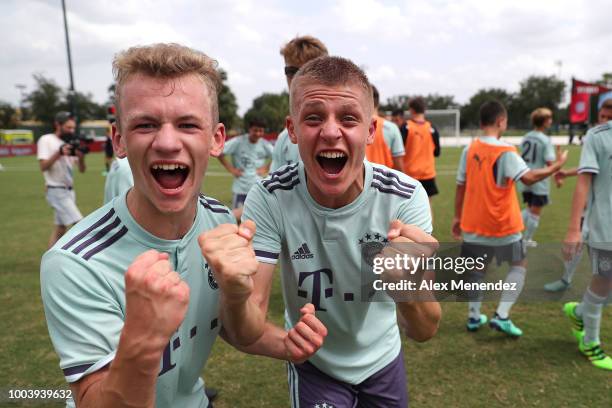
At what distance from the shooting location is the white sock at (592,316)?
385cm

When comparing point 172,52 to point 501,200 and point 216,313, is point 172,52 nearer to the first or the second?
point 216,313

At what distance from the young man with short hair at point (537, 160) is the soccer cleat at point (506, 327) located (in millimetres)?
3438

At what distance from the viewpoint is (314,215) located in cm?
210

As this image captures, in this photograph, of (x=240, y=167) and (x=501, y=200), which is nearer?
(x=501, y=200)

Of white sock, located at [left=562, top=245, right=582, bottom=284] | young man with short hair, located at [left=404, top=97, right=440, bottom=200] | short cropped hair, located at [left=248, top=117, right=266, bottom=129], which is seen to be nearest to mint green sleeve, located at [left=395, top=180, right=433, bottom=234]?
white sock, located at [left=562, top=245, right=582, bottom=284]

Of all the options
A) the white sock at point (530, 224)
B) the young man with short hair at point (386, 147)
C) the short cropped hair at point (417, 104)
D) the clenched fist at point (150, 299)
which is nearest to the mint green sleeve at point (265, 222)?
the clenched fist at point (150, 299)

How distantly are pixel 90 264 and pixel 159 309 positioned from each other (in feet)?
1.50

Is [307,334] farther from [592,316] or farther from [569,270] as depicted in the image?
[569,270]

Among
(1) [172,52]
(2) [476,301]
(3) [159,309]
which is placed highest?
(1) [172,52]

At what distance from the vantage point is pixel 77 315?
136cm

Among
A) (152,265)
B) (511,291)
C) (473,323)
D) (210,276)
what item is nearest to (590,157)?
(511,291)

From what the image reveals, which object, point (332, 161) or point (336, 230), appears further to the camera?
point (336, 230)

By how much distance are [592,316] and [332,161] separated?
11.0 feet

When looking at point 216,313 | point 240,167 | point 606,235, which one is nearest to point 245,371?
point 216,313
